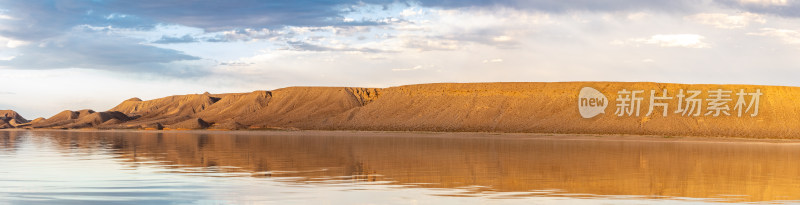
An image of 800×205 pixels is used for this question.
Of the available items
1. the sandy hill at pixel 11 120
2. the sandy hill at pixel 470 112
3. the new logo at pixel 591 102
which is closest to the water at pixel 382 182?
the sandy hill at pixel 470 112

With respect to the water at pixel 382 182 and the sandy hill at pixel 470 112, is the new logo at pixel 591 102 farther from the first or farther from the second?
the water at pixel 382 182

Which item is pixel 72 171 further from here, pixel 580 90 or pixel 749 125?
pixel 580 90

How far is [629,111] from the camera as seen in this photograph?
3907 inches

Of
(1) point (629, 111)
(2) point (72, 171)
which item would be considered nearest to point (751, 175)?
(2) point (72, 171)

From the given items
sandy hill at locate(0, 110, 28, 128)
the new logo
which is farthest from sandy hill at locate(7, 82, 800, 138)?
sandy hill at locate(0, 110, 28, 128)

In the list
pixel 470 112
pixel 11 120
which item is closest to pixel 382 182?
pixel 470 112

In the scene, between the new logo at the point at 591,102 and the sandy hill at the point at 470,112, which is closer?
the sandy hill at the point at 470,112

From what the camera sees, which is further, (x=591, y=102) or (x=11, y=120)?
(x=11, y=120)

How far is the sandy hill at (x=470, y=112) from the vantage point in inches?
3644

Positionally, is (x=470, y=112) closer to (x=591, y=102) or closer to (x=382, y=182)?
(x=591, y=102)

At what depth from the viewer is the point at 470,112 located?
106500 mm

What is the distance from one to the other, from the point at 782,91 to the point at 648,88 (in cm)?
1752

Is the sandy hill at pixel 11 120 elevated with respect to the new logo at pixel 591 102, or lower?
lower

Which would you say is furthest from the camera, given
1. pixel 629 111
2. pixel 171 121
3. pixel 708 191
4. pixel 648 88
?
pixel 171 121
